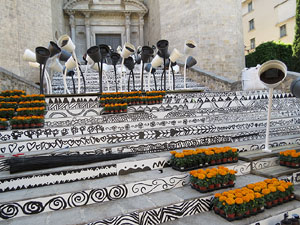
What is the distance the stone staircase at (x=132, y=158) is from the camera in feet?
6.95

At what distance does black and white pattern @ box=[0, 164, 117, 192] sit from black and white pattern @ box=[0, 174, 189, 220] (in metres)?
0.35

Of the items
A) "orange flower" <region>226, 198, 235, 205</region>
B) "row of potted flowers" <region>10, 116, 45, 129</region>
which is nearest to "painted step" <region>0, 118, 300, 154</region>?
"row of potted flowers" <region>10, 116, 45, 129</region>

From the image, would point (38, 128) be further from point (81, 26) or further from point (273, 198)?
point (81, 26)

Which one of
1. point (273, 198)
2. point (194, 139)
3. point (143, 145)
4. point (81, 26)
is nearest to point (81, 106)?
point (143, 145)

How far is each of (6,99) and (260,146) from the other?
4962 millimetres

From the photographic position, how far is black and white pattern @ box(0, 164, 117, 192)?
7.72ft

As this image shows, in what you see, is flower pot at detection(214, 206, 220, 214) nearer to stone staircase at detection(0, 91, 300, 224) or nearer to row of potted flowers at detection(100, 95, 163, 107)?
stone staircase at detection(0, 91, 300, 224)

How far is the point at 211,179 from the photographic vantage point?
7.98 feet

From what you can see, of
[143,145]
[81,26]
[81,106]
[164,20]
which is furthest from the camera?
[81,26]

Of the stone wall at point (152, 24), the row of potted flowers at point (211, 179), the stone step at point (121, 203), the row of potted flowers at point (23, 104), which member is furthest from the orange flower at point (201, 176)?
the stone wall at point (152, 24)

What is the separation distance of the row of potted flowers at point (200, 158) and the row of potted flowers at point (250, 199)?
0.61m

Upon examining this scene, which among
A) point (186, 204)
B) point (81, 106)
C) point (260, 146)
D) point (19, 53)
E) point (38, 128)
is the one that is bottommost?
point (186, 204)

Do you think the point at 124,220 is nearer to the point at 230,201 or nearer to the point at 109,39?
the point at 230,201

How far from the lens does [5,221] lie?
199 centimetres
